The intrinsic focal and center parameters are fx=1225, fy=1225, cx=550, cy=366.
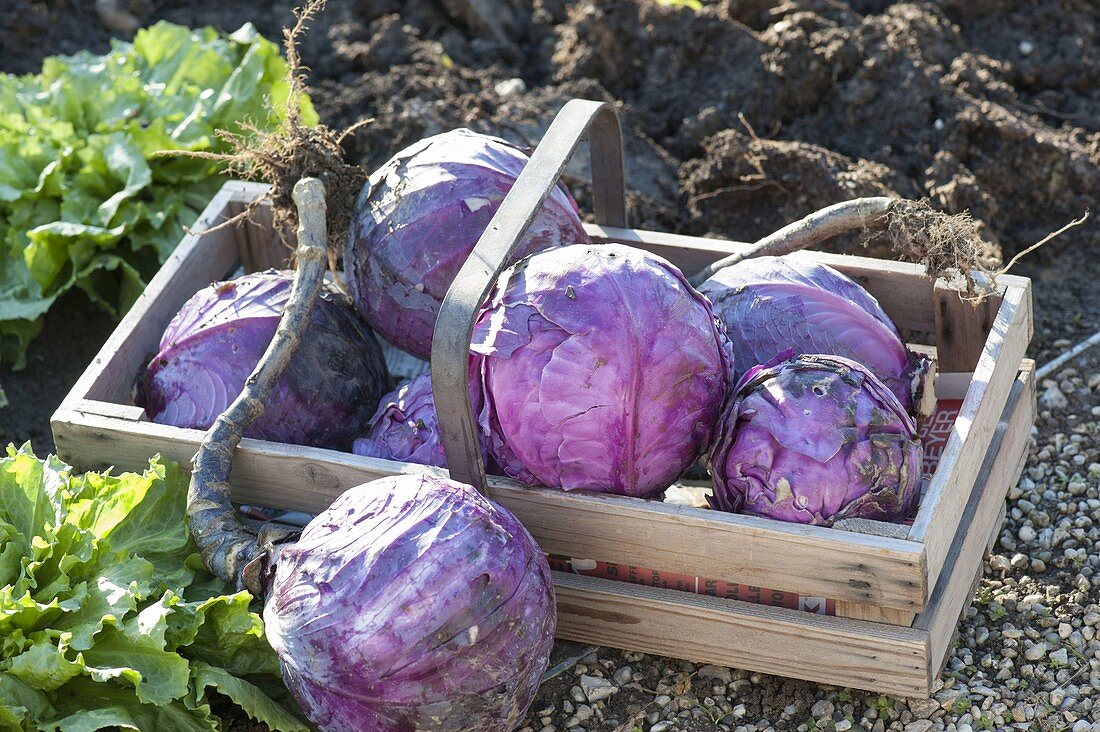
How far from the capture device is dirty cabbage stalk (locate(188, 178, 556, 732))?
2475mm

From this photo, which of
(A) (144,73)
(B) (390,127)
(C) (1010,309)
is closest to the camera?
(C) (1010,309)

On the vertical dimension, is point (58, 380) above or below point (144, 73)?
below

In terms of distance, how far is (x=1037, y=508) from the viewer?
3578mm

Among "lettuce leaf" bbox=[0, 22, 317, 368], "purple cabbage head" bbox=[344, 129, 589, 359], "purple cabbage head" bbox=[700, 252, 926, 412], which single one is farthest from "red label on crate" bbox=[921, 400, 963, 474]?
"lettuce leaf" bbox=[0, 22, 317, 368]

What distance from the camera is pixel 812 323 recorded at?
3.07 metres

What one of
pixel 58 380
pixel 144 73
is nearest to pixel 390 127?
pixel 144 73

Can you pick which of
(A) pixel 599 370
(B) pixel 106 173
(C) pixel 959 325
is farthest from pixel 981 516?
(B) pixel 106 173

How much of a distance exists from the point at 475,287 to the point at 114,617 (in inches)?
41.0

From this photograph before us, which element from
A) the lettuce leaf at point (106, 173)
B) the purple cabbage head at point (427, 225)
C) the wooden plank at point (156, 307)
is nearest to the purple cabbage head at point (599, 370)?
the purple cabbage head at point (427, 225)

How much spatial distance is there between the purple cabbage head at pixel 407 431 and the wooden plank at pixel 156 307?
737 millimetres

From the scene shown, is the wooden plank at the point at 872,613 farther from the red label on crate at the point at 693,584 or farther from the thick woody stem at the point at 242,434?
the thick woody stem at the point at 242,434

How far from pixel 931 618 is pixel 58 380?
318 centimetres

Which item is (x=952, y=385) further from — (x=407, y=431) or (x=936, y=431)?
(x=407, y=431)

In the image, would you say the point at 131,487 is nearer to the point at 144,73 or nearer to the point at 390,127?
the point at 390,127
